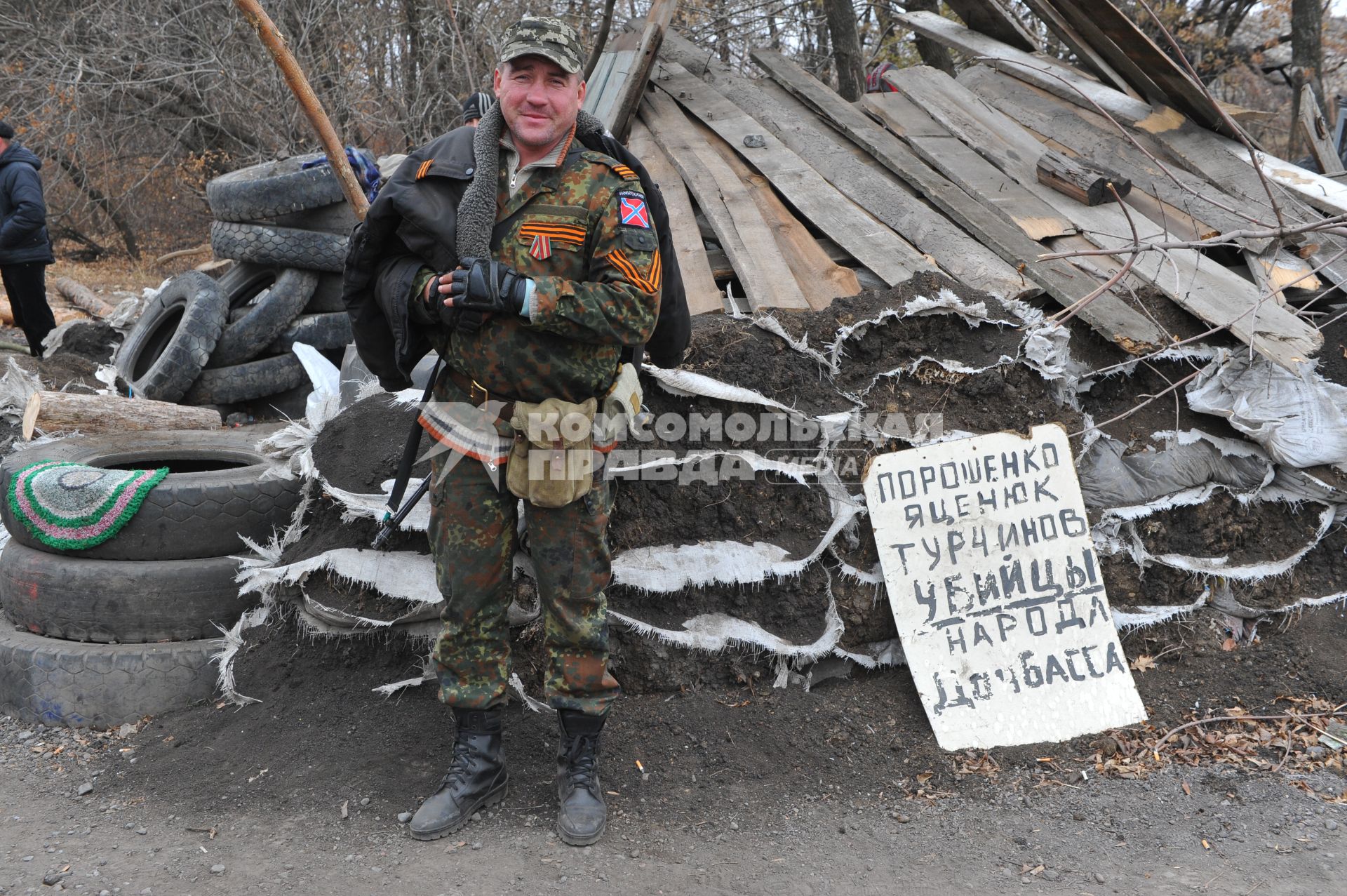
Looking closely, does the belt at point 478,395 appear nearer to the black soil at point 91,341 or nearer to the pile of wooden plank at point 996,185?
the pile of wooden plank at point 996,185

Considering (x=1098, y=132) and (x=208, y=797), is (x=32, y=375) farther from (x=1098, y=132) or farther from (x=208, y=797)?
(x=1098, y=132)

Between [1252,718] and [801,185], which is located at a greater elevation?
[801,185]

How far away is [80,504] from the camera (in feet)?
12.0

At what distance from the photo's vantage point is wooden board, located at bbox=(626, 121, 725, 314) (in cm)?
416

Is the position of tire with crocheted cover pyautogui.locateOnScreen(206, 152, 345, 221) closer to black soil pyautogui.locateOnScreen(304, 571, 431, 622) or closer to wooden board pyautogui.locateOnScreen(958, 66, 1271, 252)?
black soil pyautogui.locateOnScreen(304, 571, 431, 622)

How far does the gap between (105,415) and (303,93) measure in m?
2.64

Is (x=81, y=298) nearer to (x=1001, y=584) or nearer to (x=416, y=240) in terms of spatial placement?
(x=416, y=240)

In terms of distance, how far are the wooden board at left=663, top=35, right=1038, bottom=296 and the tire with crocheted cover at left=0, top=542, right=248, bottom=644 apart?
9.63ft

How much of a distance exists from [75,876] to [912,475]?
2866 mm

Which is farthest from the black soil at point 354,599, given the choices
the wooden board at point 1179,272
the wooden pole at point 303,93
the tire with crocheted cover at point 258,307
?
the tire with crocheted cover at point 258,307

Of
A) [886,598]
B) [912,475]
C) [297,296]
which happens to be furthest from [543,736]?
[297,296]

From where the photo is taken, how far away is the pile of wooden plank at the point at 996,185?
420 cm

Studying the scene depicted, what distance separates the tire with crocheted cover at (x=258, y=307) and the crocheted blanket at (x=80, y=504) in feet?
8.30

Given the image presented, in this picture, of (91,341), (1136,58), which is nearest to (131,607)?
(91,341)
